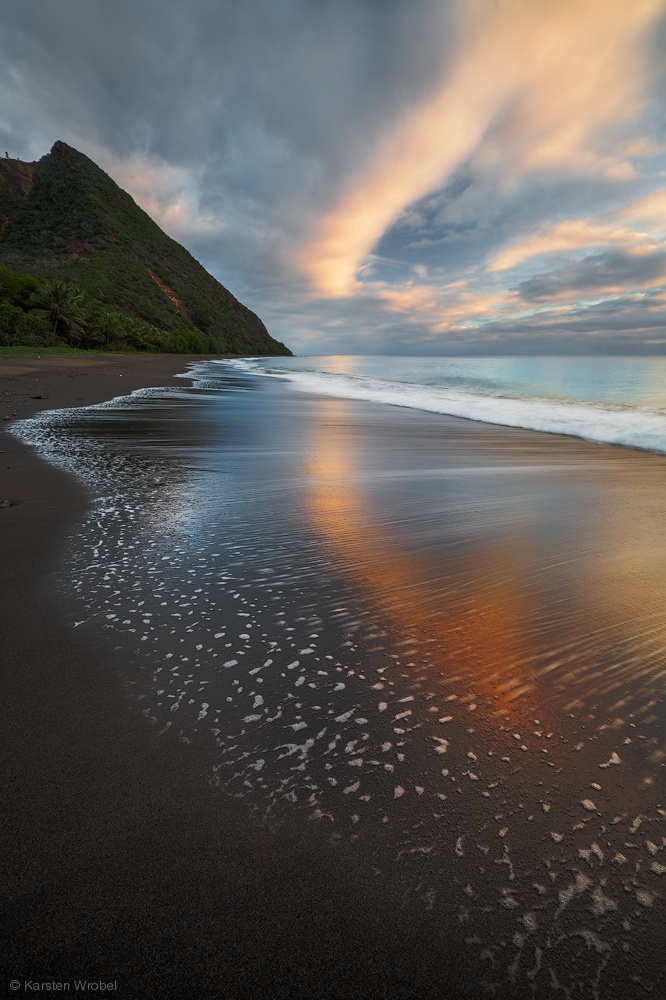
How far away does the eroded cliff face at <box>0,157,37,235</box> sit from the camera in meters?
103

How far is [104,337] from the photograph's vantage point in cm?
4969

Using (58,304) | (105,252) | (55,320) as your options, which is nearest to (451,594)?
(55,320)

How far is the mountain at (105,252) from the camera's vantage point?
77750 mm

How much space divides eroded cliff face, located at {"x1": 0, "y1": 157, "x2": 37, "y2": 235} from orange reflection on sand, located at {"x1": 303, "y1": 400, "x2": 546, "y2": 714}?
126 m

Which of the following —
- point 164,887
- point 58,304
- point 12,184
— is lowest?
point 164,887

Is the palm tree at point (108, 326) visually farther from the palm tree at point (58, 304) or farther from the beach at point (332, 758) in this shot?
the beach at point (332, 758)

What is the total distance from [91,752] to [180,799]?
1.11 feet

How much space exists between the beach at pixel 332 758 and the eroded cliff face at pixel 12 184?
415 ft

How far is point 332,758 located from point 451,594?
1.27 m

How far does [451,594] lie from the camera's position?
96.8 inches

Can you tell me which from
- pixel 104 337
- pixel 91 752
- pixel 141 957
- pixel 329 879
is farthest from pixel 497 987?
pixel 104 337

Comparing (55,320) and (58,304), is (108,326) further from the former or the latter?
(55,320)

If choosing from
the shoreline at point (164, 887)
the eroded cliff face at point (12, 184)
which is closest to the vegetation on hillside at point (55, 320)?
the shoreline at point (164, 887)

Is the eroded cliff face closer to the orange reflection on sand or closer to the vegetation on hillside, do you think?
the vegetation on hillside
